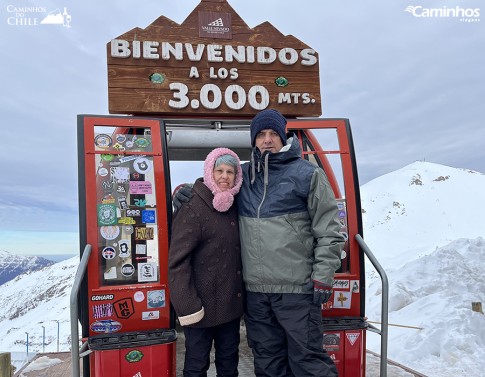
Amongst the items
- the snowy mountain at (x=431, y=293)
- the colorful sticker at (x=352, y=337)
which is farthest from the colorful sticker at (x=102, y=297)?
the snowy mountain at (x=431, y=293)

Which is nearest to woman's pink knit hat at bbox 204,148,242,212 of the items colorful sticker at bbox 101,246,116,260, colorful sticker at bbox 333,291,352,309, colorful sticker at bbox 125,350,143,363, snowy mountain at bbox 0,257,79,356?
colorful sticker at bbox 101,246,116,260

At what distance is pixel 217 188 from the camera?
99.4 inches

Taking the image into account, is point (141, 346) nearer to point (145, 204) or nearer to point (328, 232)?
point (145, 204)

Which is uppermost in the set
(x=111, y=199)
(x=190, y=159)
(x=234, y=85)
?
(x=234, y=85)

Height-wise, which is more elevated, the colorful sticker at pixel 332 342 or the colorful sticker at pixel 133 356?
the colorful sticker at pixel 133 356

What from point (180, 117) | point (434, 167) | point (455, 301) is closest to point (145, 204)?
point (180, 117)

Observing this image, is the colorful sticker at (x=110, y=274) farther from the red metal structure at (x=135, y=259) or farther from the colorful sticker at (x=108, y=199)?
the colorful sticker at (x=108, y=199)

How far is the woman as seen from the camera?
7.93 ft

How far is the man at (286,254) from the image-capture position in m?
2.38

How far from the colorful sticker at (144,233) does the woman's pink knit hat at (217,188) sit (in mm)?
729

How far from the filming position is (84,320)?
2836 mm

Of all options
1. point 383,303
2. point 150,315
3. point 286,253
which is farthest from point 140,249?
point 383,303

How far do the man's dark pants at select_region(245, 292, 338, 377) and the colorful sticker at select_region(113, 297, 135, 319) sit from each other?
3.04ft

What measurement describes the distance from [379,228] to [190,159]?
17.9 metres
